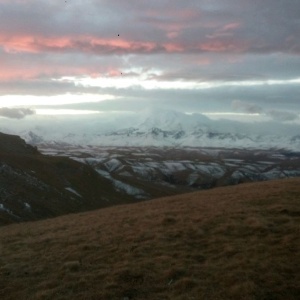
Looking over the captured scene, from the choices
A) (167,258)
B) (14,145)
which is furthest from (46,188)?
(167,258)

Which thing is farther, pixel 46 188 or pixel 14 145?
pixel 14 145

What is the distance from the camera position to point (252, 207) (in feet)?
89.9

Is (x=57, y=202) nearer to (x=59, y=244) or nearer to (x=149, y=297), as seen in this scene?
(x=59, y=244)

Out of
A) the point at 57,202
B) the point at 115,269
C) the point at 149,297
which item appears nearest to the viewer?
the point at 149,297

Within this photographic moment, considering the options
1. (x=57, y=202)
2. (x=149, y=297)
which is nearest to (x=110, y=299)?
(x=149, y=297)

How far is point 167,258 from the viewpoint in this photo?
59.2 feet

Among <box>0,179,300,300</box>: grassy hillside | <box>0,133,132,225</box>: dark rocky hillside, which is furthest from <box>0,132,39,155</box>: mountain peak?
<box>0,179,300,300</box>: grassy hillside

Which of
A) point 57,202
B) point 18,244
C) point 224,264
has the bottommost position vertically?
point 57,202

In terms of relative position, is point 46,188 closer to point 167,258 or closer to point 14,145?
point 14,145

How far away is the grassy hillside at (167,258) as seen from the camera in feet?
48.5

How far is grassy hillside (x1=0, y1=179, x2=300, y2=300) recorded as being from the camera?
48.5 feet

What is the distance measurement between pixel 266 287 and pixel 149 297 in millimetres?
4373

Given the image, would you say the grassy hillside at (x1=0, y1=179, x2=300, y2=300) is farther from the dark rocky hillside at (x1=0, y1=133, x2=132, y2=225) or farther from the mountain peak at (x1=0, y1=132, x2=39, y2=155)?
the mountain peak at (x1=0, y1=132, x2=39, y2=155)

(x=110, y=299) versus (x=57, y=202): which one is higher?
(x=110, y=299)
